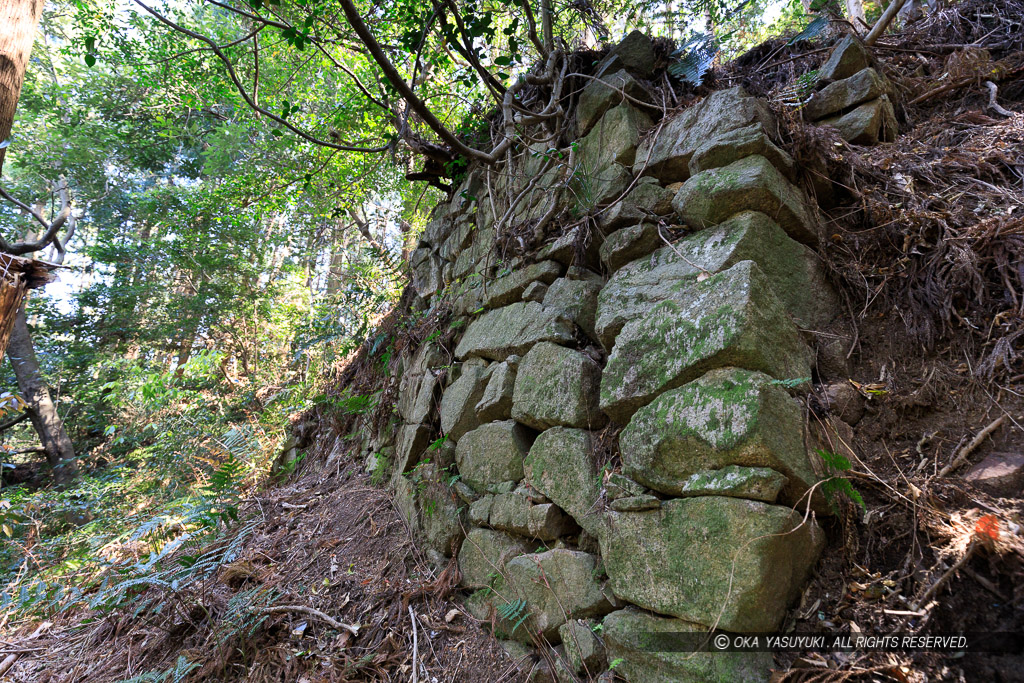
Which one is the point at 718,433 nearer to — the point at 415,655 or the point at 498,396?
the point at 498,396

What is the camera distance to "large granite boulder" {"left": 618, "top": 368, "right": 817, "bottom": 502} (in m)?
1.64

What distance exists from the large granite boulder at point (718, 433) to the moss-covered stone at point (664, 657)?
1.58ft

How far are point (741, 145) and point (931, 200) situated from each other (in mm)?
887

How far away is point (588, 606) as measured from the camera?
203 cm

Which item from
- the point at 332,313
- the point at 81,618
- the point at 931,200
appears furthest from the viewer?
the point at 332,313

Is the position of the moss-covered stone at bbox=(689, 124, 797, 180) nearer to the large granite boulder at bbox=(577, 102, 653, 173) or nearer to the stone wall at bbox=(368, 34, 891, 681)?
the stone wall at bbox=(368, 34, 891, 681)

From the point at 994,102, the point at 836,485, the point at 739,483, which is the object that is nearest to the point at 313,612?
the point at 739,483

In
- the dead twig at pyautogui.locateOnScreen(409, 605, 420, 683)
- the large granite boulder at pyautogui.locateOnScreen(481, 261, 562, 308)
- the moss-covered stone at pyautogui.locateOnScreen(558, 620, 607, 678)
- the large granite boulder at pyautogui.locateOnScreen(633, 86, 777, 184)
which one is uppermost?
the large granite boulder at pyautogui.locateOnScreen(633, 86, 777, 184)

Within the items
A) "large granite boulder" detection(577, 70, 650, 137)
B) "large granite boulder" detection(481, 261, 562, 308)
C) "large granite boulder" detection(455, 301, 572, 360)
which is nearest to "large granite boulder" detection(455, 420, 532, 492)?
"large granite boulder" detection(455, 301, 572, 360)

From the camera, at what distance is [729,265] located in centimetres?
215

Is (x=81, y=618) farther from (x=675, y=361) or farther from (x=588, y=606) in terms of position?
(x=675, y=361)

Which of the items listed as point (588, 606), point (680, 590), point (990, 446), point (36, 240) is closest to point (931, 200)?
point (990, 446)

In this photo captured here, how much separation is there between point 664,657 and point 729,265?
1.60m

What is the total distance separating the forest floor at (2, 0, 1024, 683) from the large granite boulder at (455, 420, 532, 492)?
0.59 m
